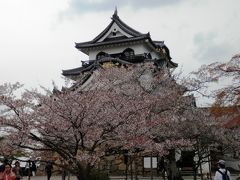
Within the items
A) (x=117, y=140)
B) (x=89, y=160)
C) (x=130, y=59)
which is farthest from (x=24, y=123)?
(x=130, y=59)

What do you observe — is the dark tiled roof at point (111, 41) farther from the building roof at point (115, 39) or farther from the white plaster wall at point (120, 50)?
the white plaster wall at point (120, 50)

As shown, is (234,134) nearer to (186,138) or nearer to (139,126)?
(186,138)

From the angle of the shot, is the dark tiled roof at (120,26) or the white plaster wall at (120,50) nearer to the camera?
the white plaster wall at (120,50)

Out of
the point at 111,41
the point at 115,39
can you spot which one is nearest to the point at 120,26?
the point at 115,39

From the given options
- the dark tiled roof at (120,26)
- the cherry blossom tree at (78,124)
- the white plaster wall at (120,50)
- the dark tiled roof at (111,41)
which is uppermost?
the dark tiled roof at (120,26)

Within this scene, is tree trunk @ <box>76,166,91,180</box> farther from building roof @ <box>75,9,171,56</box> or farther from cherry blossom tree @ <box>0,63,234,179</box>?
building roof @ <box>75,9,171,56</box>

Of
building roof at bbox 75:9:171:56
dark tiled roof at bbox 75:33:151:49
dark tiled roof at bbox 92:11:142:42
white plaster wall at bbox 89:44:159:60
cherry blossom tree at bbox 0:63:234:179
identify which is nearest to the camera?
cherry blossom tree at bbox 0:63:234:179

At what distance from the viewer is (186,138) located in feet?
65.8

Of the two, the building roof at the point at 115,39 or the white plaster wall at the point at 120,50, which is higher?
the building roof at the point at 115,39

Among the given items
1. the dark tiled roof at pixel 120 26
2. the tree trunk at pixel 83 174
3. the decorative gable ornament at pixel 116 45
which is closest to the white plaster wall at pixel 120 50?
the decorative gable ornament at pixel 116 45

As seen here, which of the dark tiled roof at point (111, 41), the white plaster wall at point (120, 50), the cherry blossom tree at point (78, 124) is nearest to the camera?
the cherry blossom tree at point (78, 124)

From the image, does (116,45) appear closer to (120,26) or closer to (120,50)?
(120,50)

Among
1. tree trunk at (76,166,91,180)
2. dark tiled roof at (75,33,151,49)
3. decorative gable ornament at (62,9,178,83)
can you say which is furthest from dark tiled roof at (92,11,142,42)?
tree trunk at (76,166,91,180)

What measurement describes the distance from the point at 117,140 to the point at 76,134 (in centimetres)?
163
